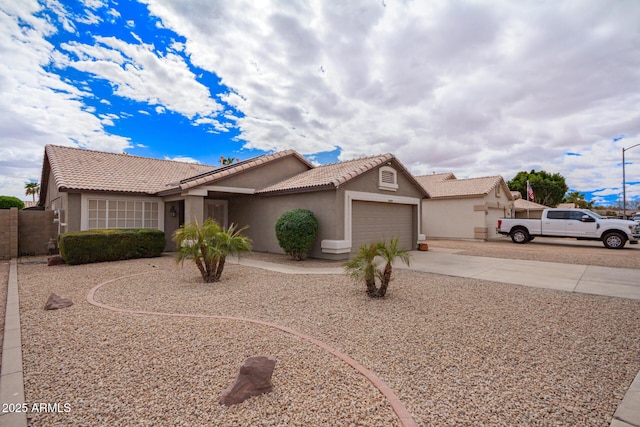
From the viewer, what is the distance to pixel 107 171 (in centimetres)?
1519

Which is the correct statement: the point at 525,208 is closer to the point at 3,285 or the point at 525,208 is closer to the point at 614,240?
the point at 614,240

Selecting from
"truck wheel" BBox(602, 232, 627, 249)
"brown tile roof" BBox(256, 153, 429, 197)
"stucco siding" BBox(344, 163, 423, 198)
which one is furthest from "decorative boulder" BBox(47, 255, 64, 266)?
"truck wheel" BBox(602, 232, 627, 249)

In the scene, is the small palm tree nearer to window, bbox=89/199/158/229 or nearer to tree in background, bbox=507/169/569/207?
window, bbox=89/199/158/229

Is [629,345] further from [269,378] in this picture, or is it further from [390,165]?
[390,165]

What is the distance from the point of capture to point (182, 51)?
41.0 ft

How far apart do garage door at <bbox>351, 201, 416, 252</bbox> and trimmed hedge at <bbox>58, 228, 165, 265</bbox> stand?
799 cm

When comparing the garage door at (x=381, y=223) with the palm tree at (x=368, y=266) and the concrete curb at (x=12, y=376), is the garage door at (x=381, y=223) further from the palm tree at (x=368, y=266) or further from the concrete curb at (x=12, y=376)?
the concrete curb at (x=12, y=376)

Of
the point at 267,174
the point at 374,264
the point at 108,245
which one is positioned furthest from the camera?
the point at 267,174

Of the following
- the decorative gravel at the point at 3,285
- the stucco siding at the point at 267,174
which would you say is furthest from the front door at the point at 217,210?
the decorative gravel at the point at 3,285

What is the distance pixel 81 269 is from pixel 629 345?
12977mm

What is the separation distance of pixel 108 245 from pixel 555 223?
22804mm

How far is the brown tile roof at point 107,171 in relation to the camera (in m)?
13.3

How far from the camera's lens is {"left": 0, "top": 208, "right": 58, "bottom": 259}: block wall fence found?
1324 centimetres

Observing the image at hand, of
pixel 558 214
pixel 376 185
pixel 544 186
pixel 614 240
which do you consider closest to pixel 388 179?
pixel 376 185
